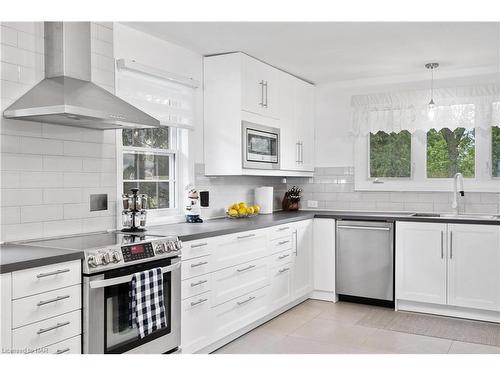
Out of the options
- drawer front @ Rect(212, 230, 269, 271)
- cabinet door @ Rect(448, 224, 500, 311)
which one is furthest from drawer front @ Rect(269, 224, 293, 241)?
cabinet door @ Rect(448, 224, 500, 311)

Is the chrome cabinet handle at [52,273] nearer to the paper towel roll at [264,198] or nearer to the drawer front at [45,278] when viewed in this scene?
the drawer front at [45,278]

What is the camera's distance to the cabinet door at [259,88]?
4344mm

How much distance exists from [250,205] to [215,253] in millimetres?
1717

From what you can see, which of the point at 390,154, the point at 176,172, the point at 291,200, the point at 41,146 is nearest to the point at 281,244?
the point at 176,172

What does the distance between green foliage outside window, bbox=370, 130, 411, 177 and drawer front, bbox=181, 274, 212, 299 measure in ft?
8.91

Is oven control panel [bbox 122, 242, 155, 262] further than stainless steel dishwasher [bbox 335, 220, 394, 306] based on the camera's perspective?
No

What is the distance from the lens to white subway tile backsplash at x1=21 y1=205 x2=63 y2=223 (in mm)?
2895

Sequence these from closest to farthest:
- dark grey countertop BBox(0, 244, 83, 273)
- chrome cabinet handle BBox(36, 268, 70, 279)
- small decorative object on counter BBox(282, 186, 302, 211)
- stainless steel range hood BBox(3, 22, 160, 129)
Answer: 1. dark grey countertop BBox(0, 244, 83, 273)
2. chrome cabinet handle BBox(36, 268, 70, 279)
3. stainless steel range hood BBox(3, 22, 160, 129)
4. small decorative object on counter BBox(282, 186, 302, 211)

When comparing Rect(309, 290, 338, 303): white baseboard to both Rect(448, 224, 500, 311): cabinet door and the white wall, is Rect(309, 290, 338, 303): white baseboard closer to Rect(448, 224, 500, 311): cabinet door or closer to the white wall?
Rect(448, 224, 500, 311): cabinet door

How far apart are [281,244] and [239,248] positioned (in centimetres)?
74

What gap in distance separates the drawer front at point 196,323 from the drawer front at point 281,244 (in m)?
1.00

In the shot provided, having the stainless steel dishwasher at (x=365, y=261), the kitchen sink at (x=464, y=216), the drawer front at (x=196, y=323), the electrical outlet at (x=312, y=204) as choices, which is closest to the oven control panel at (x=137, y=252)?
the drawer front at (x=196, y=323)

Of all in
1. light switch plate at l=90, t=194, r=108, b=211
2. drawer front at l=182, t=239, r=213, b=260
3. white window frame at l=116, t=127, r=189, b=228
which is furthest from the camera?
white window frame at l=116, t=127, r=189, b=228

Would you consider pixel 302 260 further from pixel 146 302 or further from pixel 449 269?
pixel 146 302
